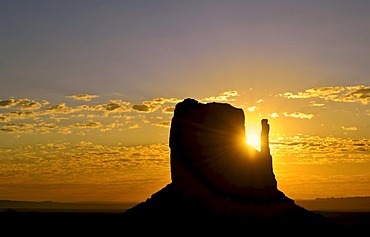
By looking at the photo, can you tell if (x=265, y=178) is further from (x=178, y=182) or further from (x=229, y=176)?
(x=178, y=182)

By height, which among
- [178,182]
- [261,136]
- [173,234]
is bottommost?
[173,234]

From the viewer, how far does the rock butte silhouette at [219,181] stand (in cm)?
7019

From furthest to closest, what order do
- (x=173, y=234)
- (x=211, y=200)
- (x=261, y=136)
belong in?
(x=261, y=136) < (x=211, y=200) < (x=173, y=234)

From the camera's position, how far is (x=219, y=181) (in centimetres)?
7369

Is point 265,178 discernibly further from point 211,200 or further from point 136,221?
point 136,221

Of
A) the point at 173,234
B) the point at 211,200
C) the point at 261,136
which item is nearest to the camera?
the point at 173,234

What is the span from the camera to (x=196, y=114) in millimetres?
72938

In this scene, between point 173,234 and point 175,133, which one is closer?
point 173,234

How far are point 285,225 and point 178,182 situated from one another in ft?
47.7

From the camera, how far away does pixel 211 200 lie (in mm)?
71062

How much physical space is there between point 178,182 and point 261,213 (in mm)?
11216

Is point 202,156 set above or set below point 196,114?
below

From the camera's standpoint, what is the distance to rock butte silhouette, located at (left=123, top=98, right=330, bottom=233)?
230ft

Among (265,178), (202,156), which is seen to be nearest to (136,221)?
(202,156)
